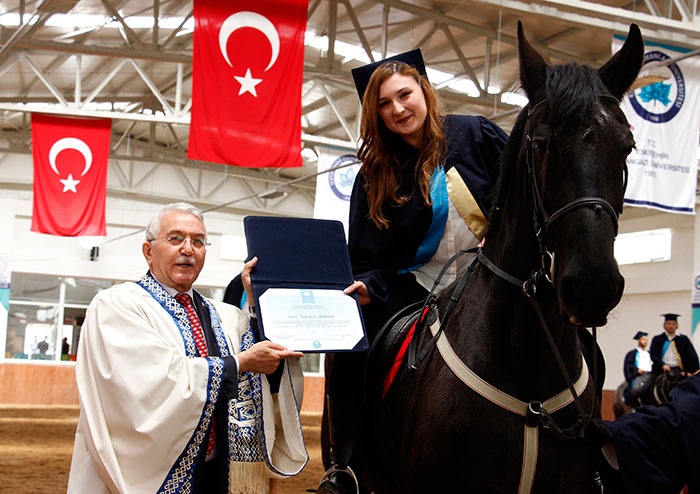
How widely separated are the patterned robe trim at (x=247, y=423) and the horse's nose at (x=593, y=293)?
1.48m

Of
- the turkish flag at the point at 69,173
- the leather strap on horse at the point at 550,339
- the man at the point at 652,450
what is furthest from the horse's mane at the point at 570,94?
the turkish flag at the point at 69,173

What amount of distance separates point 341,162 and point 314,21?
2.96m

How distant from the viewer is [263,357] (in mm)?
2490

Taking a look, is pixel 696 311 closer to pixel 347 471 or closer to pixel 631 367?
pixel 631 367

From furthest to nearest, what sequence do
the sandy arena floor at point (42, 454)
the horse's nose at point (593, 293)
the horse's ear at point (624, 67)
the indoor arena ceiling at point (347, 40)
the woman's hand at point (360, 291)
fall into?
the indoor arena ceiling at point (347, 40) < the sandy arena floor at point (42, 454) < the woman's hand at point (360, 291) < the horse's ear at point (624, 67) < the horse's nose at point (593, 293)

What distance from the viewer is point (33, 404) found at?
17.4 meters

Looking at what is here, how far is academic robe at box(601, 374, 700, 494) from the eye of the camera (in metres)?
2.13

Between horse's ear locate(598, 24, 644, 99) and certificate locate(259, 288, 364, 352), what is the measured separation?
117 cm

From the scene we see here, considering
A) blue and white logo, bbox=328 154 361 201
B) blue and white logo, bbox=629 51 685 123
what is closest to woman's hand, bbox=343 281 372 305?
blue and white logo, bbox=629 51 685 123

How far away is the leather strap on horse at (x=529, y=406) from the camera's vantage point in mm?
2031

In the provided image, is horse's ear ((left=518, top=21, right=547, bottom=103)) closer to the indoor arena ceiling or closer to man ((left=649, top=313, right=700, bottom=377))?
the indoor arena ceiling

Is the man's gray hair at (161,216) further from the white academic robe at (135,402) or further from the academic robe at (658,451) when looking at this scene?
the academic robe at (658,451)

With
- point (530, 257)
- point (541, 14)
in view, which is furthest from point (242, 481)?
point (541, 14)

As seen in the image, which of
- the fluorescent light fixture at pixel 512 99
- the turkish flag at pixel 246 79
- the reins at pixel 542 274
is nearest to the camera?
the reins at pixel 542 274
